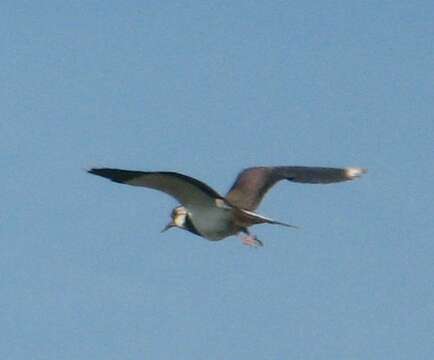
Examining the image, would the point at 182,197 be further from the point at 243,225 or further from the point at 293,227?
the point at 293,227

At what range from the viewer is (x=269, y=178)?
3544 centimetres

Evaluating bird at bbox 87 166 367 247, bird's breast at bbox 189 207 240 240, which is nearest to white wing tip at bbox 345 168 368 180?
bird at bbox 87 166 367 247

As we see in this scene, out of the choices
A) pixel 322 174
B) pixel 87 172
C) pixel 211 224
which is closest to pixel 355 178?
pixel 322 174

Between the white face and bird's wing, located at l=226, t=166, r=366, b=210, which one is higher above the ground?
bird's wing, located at l=226, t=166, r=366, b=210

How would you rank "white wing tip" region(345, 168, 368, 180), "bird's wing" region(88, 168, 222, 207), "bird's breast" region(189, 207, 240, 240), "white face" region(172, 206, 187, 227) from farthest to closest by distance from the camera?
1. "white wing tip" region(345, 168, 368, 180)
2. "white face" region(172, 206, 187, 227)
3. "bird's breast" region(189, 207, 240, 240)
4. "bird's wing" region(88, 168, 222, 207)

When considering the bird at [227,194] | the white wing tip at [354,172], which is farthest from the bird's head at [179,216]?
the white wing tip at [354,172]

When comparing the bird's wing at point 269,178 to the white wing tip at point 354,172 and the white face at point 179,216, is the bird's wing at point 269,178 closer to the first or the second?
the white wing tip at point 354,172

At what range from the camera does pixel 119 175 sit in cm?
3241

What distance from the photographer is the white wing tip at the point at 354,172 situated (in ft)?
115

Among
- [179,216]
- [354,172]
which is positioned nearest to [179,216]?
[179,216]

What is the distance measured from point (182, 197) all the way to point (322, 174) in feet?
8.94

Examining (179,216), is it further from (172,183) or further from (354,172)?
(354,172)

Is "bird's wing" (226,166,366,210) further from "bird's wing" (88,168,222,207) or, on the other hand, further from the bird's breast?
"bird's wing" (88,168,222,207)

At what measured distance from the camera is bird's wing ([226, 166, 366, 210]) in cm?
3497
